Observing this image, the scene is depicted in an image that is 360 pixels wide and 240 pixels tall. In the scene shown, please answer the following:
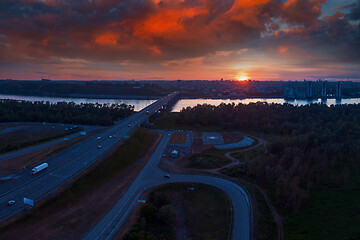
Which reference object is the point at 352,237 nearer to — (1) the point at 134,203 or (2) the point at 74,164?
(1) the point at 134,203

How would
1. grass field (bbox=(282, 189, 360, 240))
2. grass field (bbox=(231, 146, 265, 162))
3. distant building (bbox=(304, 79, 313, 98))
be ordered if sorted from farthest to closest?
distant building (bbox=(304, 79, 313, 98)) → grass field (bbox=(231, 146, 265, 162)) → grass field (bbox=(282, 189, 360, 240))

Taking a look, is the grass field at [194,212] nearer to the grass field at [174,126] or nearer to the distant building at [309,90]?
the grass field at [174,126]

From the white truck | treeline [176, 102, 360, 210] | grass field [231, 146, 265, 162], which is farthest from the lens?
grass field [231, 146, 265, 162]

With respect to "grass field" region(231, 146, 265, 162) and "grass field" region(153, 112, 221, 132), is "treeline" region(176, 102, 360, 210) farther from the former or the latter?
"grass field" region(153, 112, 221, 132)

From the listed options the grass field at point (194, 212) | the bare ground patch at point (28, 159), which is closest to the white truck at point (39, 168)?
the bare ground patch at point (28, 159)

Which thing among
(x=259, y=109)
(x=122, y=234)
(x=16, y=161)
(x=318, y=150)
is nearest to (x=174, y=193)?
(x=122, y=234)

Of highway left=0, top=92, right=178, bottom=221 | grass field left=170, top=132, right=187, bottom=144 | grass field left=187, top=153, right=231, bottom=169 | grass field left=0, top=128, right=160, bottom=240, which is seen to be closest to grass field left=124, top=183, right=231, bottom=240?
grass field left=0, top=128, right=160, bottom=240

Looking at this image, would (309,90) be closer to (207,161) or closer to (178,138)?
(178,138)
